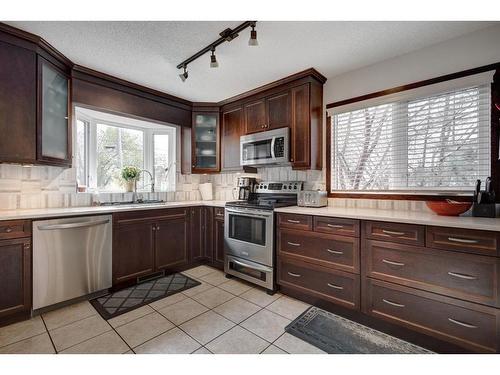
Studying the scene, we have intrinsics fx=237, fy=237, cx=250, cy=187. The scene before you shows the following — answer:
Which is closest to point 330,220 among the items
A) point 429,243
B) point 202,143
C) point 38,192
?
point 429,243

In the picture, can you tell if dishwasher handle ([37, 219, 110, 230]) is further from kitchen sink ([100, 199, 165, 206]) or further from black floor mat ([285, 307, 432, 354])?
black floor mat ([285, 307, 432, 354])

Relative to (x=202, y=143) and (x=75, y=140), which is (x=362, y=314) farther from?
(x=75, y=140)

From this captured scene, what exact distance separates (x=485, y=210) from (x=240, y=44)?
7.76ft

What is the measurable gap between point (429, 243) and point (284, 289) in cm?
138

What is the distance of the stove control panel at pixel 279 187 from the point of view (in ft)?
9.61

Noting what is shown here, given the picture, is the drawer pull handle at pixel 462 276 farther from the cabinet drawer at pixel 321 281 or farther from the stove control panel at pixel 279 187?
the stove control panel at pixel 279 187

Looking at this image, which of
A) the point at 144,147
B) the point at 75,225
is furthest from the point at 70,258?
the point at 144,147

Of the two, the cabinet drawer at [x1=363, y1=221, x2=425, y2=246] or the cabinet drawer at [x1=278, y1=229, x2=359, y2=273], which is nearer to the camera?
the cabinet drawer at [x1=363, y1=221, x2=425, y2=246]

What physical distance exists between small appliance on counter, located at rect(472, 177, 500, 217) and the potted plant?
143 inches

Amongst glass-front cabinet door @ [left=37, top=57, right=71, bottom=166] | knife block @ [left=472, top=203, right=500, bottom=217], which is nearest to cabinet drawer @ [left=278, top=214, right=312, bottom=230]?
knife block @ [left=472, top=203, right=500, bottom=217]

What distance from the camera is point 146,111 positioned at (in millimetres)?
3164

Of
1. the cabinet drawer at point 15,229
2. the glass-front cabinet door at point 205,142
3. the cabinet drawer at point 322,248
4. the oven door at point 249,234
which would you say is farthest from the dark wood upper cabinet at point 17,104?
the cabinet drawer at point 322,248

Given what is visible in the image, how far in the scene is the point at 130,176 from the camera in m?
3.26

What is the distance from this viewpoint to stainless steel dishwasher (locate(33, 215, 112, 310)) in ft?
6.64
